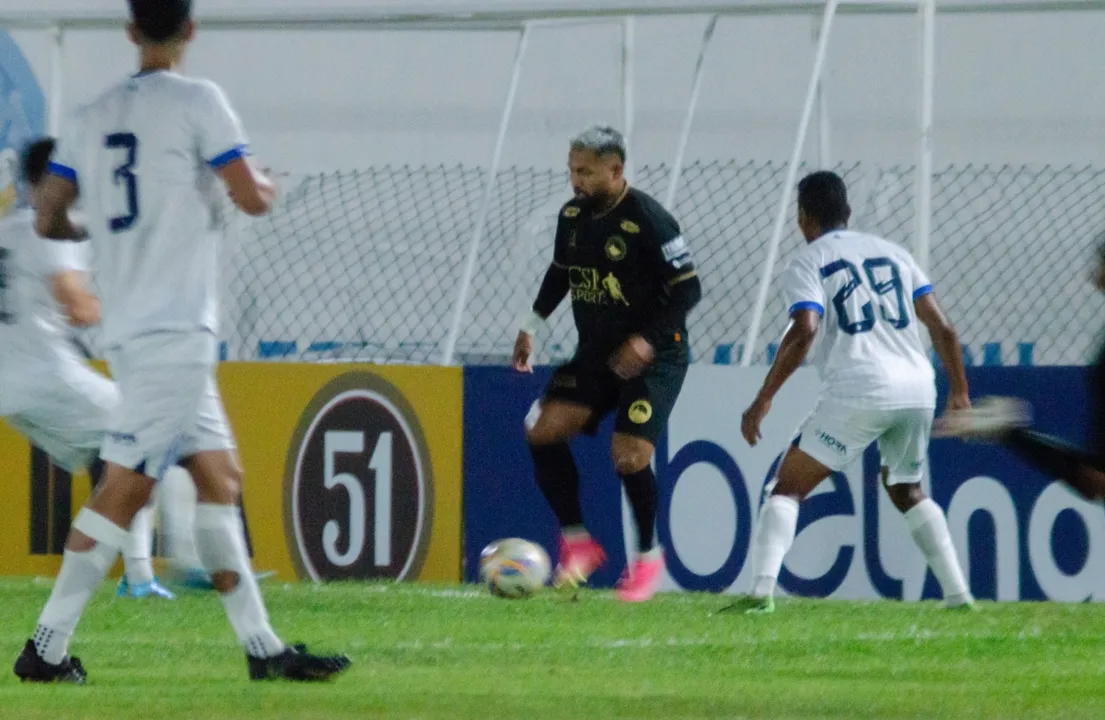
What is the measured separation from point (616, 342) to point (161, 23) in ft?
11.9

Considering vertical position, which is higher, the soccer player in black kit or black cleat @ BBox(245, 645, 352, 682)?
the soccer player in black kit

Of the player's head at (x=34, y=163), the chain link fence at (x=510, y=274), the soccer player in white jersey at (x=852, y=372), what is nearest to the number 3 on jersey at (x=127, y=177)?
the player's head at (x=34, y=163)

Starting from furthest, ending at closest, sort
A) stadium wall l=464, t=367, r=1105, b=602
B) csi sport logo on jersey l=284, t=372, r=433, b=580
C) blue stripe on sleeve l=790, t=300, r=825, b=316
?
csi sport logo on jersey l=284, t=372, r=433, b=580 → stadium wall l=464, t=367, r=1105, b=602 → blue stripe on sleeve l=790, t=300, r=825, b=316

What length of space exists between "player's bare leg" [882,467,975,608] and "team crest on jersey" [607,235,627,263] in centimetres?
147

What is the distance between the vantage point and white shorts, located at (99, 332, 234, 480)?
17.8ft

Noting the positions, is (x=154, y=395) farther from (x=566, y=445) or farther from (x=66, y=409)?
(x=566, y=445)

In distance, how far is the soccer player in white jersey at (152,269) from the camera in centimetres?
544

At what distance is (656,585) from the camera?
29.4ft

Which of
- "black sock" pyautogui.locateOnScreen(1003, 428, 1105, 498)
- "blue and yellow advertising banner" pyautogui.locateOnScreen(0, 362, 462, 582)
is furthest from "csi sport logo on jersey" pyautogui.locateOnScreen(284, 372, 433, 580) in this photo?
"black sock" pyautogui.locateOnScreen(1003, 428, 1105, 498)

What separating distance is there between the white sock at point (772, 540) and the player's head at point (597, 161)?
4.79 ft

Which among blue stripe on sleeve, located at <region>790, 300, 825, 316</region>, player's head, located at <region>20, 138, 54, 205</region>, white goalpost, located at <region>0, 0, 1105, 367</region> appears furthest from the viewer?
white goalpost, located at <region>0, 0, 1105, 367</region>

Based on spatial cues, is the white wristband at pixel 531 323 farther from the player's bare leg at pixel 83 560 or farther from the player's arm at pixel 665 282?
the player's bare leg at pixel 83 560

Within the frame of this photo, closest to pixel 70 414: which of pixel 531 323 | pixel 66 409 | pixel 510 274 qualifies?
pixel 66 409

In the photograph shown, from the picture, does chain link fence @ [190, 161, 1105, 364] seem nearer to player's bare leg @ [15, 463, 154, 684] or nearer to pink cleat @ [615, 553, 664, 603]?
pink cleat @ [615, 553, 664, 603]
